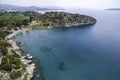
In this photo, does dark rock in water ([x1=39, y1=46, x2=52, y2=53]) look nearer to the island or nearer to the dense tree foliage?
the island

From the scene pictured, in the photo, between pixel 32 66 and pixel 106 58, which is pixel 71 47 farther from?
pixel 32 66

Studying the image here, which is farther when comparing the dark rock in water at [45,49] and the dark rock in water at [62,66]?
the dark rock in water at [45,49]

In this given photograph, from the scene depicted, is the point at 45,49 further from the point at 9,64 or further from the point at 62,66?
the point at 9,64

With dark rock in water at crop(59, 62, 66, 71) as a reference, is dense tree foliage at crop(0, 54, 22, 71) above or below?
above

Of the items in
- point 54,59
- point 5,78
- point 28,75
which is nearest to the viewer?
point 5,78

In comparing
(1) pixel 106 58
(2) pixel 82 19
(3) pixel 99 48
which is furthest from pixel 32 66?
(2) pixel 82 19

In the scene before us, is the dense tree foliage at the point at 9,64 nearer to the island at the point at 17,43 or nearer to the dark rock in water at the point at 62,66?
the island at the point at 17,43

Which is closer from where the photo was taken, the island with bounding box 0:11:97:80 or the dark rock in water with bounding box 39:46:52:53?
the island with bounding box 0:11:97:80

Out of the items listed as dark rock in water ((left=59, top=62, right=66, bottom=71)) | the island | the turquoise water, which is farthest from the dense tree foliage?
dark rock in water ((left=59, top=62, right=66, bottom=71))

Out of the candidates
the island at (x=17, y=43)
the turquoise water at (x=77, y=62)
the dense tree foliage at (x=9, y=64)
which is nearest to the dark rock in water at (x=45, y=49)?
the turquoise water at (x=77, y=62)
